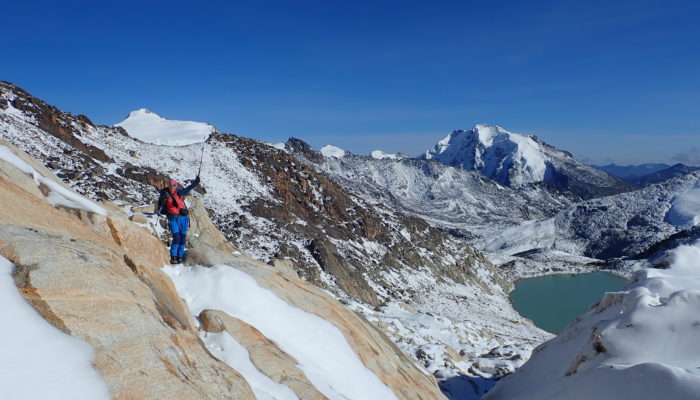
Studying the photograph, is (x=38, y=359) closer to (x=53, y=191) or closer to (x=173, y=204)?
(x=173, y=204)

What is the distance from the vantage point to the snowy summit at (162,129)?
329 feet

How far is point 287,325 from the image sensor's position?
1242cm

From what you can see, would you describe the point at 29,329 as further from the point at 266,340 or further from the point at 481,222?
the point at 481,222

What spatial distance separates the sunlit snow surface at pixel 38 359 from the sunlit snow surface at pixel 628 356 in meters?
11.4

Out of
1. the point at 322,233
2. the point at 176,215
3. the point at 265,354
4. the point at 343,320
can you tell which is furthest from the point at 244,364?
the point at 322,233

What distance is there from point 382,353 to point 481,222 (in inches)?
6968

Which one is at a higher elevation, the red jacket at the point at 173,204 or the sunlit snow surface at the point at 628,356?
the red jacket at the point at 173,204

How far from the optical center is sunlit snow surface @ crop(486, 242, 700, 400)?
1035 cm

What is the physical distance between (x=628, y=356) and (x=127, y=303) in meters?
13.3

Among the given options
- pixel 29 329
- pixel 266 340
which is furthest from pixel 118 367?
pixel 266 340

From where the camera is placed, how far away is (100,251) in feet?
30.1

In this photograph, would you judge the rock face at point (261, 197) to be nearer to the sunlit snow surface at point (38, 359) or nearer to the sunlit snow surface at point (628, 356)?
the sunlit snow surface at point (628, 356)

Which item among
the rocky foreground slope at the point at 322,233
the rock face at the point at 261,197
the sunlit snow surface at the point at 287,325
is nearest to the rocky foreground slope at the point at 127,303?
the sunlit snow surface at the point at 287,325

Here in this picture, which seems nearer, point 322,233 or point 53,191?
point 53,191
